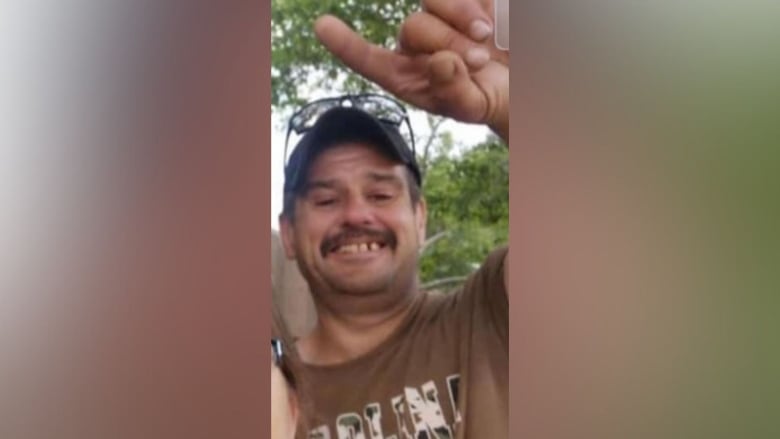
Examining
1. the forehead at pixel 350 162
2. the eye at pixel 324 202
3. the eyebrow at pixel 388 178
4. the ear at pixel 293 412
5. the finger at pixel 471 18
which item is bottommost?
the ear at pixel 293 412

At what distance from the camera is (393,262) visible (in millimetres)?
2078

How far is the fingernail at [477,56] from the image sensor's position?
2.05 m

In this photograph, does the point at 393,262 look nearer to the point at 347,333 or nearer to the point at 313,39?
the point at 347,333

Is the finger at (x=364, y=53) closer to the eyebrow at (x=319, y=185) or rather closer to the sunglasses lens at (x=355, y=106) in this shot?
the sunglasses lens at (x=355, y=106)

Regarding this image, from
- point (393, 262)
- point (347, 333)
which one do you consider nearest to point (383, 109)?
point (393, 262)

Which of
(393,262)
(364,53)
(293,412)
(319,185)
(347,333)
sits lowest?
(293,412)

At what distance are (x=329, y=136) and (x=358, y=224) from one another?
0.25 metres

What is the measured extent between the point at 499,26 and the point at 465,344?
33.1 inches

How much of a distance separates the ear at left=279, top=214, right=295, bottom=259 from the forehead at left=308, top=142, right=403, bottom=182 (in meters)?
0.13

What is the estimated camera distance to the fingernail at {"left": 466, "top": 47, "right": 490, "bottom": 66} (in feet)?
6.74
